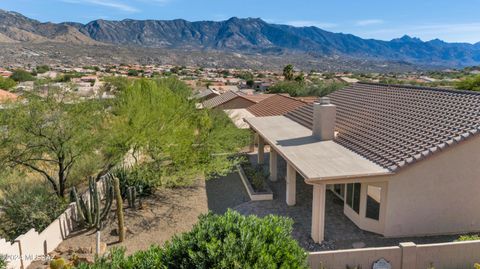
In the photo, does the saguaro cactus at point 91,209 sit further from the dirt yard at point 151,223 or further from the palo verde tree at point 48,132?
the palo verde tree at point 48,132

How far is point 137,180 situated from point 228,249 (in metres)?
12.0

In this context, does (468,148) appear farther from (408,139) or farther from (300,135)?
(300,135)

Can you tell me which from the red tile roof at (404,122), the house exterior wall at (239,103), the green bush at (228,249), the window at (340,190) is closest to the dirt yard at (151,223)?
the green bush at (228,249)

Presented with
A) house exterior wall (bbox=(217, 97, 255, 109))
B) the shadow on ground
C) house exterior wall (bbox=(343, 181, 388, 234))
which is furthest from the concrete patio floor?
house exterior wall (bbox=(217, 97, 255, 109))

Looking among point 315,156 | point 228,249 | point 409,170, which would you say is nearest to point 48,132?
point 315,156

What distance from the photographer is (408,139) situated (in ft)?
44.6

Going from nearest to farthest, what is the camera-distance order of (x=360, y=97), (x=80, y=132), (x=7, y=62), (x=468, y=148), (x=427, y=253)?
(x=427, y=253) < (x=468, y=148) < (x=80, y=132) < (x=360, y=97) < (x=7, y=62)

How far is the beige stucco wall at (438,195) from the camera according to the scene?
492 inches

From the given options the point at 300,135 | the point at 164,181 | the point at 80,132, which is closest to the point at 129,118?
the point at 80,132

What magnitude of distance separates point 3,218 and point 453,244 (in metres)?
16.6

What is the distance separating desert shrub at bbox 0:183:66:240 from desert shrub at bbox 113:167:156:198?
2.85 m

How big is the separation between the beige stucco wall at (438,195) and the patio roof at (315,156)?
123 centimetres

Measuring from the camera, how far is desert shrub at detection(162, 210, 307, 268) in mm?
7055

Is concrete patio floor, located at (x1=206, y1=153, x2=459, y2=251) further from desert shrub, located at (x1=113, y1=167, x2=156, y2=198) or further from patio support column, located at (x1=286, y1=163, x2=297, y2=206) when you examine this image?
desert shrub, located at (x1=113, y1=167, x2=156, y2=198)
